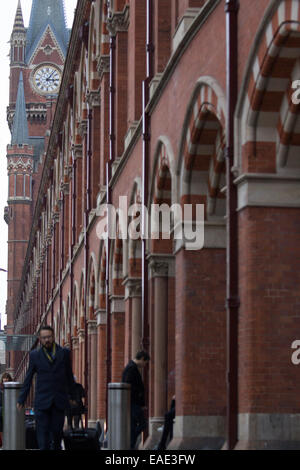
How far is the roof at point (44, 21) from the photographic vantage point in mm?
124625

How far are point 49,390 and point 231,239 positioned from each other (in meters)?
2.86

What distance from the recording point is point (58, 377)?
14.6 m

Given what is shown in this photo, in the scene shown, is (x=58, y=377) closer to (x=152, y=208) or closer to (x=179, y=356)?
(x=179, y=356)

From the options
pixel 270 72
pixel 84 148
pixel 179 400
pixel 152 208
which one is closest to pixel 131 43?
pixel 152 208

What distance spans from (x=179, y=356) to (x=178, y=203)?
2278 millimetres

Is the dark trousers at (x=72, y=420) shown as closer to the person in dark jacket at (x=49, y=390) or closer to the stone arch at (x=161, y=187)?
the person in dark jacket at (x=49, y=390)

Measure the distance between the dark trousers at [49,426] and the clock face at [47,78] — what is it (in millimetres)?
106654

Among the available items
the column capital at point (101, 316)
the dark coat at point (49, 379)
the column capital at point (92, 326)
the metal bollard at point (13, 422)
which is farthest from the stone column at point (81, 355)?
the dark coat at point (49, 379)

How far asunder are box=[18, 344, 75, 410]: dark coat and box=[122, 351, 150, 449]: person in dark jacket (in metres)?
2.17

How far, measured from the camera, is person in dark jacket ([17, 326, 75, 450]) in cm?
1444

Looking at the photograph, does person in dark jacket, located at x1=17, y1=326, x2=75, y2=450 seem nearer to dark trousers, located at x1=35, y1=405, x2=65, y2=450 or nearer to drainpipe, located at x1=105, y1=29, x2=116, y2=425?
dark trousers, located at x1=35, y1=405, x2=65, y2=450

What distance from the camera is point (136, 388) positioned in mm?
16859

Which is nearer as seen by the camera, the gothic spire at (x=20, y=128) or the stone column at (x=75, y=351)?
the stone column at (x=75, y=351)

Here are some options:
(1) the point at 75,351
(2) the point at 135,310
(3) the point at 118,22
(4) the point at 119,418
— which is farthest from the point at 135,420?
(1) the point at 75,351
